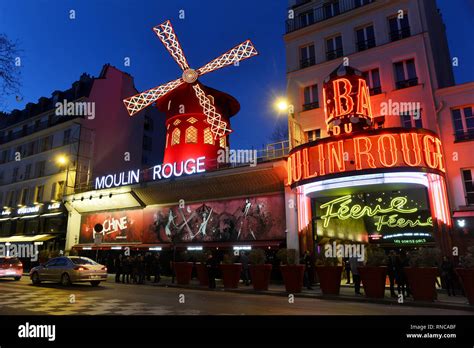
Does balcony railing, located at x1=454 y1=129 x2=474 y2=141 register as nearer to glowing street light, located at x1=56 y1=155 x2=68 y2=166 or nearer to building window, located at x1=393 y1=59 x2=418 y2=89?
building window, located at x1=393 y1=59 x2=418 y2=89

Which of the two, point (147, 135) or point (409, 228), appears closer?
point (409, 228)

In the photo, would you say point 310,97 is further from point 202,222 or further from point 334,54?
point 202,222

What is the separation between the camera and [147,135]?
1512 inches

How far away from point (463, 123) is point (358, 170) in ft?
17.2

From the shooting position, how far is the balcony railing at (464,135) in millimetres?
13989

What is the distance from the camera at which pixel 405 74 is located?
1584 cm

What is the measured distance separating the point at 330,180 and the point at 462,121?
236 inches

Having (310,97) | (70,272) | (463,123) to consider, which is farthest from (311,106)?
(70,272)

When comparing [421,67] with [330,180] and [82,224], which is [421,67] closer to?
[330,180]

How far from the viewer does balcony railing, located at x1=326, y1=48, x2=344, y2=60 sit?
705 inches

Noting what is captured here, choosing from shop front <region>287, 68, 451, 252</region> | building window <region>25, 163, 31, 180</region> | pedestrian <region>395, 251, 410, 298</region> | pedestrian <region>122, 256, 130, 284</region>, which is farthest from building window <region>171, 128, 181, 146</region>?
pedestrian <region>395, 251, 410, 298</region>

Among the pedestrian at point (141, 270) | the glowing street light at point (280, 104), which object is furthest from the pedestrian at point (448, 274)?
the pedestrian at point (141, 270)

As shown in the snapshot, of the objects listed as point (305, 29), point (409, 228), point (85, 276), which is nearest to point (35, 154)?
point (85, 276)

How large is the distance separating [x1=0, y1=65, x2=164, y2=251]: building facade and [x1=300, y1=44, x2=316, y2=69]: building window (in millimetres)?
17208
